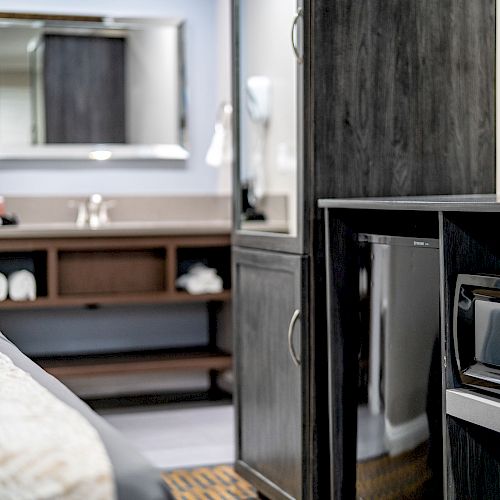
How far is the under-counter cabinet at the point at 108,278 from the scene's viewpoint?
164 inches

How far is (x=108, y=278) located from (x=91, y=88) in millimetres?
978

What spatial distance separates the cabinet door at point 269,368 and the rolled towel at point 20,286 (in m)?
1.29

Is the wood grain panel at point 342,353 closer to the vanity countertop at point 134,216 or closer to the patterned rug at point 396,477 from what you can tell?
the patterned rug at point 396,477

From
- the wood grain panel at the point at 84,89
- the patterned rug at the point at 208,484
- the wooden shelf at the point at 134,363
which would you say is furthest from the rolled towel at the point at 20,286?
the patterned rug at the point at 208,484

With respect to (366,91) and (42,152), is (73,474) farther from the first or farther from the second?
(42,152)

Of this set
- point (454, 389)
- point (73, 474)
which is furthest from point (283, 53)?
point (73, 474)

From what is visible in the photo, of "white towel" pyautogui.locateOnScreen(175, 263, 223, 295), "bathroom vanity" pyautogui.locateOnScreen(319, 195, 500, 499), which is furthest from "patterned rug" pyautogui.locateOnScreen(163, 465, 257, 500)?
"white towel" pyautogui.locateOnScreen(175, 263, 223, 295)

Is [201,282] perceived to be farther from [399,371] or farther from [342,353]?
[399,371]

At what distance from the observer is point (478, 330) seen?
6.19 feet

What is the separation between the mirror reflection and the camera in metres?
2.75

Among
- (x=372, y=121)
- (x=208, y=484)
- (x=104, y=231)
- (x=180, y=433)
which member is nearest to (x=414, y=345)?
(x=372, y=121)

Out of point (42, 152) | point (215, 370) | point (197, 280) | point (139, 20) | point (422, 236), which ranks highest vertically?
point (139, 20)

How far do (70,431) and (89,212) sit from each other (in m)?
3.75

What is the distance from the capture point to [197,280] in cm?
437
